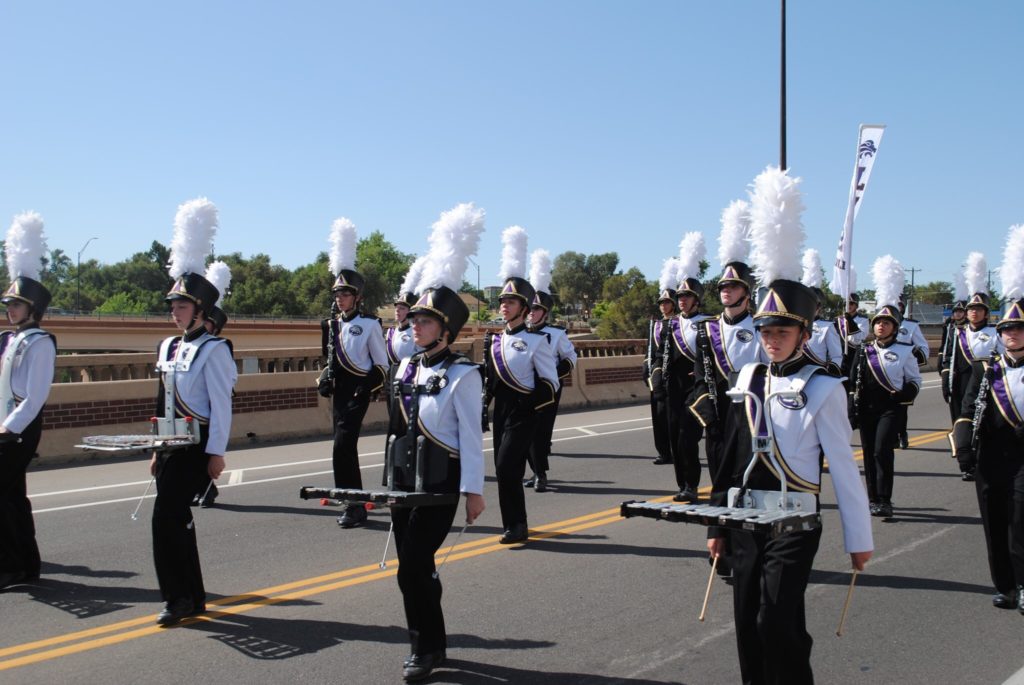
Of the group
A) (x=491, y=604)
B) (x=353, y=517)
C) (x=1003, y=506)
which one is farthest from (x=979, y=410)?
(x=353, y=517)

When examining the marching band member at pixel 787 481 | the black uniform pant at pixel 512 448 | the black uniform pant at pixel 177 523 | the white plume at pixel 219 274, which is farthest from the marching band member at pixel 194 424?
the white plume at pixel 219 274

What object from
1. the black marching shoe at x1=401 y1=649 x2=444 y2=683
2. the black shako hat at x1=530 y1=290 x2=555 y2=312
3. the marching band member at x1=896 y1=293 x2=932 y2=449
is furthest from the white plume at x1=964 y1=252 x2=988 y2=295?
the black marching shoe at x1=401 y1=649 x2=444 y2=683

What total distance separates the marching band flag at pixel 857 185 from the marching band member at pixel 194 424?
583 inches

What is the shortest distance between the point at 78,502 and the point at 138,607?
13.9 ft

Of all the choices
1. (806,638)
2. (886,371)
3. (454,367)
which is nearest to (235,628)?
(454,367)

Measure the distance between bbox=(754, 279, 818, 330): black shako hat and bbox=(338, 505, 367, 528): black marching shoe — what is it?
5.66 meters

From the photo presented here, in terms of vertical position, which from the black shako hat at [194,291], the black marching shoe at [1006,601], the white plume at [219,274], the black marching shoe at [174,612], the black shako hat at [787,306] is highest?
the white plume at [219,274]

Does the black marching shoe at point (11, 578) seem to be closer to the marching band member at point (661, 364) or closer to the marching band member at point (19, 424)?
the marching band member at point (19, 424)

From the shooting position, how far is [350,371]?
31.7ft

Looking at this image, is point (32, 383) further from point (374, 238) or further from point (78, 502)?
point (374, 238)

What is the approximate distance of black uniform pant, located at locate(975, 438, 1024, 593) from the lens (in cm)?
651

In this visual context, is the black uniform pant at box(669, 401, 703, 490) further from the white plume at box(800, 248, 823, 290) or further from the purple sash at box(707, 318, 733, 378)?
the white plume at box(800, 248, 823, 290)

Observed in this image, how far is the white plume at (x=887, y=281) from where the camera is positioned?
11703 millimetres

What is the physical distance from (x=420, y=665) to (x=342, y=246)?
6.14 metres
